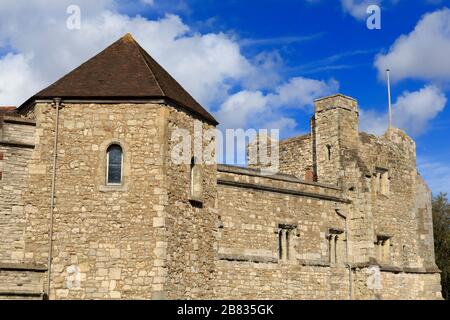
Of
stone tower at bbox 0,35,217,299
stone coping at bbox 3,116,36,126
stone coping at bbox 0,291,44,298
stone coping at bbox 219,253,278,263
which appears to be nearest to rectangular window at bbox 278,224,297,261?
stone coping at bbox 219,253,278,263

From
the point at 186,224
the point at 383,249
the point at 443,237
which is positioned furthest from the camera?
the point at 443,237

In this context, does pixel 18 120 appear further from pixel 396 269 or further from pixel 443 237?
pixel 443 237

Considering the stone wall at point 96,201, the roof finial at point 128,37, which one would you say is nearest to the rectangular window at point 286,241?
the stone wall at point 96,201

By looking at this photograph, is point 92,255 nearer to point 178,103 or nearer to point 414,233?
point 178,103

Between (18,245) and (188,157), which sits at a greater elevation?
(188,157)

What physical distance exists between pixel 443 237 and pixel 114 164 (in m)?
27.0

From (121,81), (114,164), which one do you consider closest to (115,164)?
(114,164)

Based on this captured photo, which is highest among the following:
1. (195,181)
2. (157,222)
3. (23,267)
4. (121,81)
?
(121,81)

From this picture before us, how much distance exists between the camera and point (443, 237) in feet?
133

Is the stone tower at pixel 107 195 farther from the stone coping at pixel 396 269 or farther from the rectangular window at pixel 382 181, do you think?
the rectangular window at pixel 382 181
